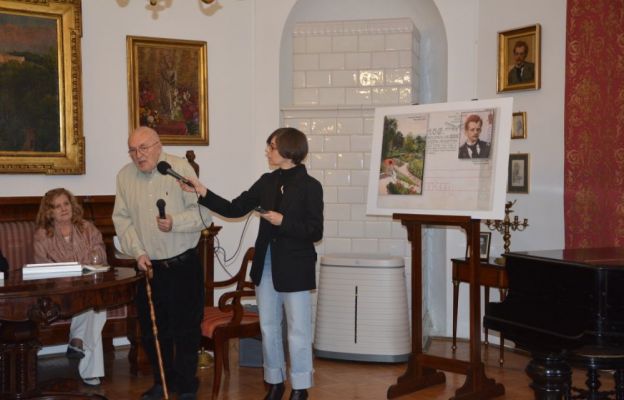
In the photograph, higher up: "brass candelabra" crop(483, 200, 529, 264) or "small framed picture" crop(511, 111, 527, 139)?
"small framed picture" crop(511, 111, 527, 139)

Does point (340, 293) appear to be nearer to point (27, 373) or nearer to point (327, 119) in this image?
point (327, 119)

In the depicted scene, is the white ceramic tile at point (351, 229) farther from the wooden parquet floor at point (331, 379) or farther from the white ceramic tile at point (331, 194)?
the wooden parquet floor at point (331, 379)

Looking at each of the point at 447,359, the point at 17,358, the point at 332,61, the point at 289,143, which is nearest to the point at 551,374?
the point at 447,359

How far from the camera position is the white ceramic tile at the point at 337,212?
6.46 meters

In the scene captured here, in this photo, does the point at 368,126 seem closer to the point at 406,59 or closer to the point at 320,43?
the point at 406,59

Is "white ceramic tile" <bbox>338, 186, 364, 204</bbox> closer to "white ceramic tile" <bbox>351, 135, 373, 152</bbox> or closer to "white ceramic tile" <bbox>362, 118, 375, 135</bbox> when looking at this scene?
"white ceramic tile" <bbox>351, 135, 373, 152</bbox>

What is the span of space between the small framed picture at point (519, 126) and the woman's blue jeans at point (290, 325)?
2.74 meters

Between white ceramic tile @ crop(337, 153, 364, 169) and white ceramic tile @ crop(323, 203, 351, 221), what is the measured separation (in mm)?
324

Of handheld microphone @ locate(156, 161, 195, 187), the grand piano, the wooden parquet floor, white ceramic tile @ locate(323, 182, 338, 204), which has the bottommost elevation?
the wooden parquet floor

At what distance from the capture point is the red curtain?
535cm

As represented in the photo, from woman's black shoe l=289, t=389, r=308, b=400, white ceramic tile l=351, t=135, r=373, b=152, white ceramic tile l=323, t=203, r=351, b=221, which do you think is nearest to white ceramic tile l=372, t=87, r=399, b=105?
white ceramic tile l=351, t=135, r=373, b=152

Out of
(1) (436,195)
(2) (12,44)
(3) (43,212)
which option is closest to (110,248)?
(3) (43,212)

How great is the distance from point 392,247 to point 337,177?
731 millimetres

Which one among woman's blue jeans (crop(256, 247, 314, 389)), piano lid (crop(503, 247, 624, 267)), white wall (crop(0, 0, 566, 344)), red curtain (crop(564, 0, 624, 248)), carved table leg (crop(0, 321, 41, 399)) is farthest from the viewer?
white wall (crop(0, 0, 566, 344))
